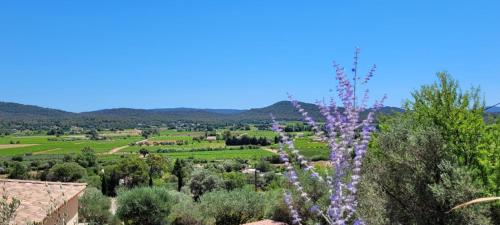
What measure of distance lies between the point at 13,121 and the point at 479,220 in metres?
161

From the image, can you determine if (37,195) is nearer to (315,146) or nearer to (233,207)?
(233,207)

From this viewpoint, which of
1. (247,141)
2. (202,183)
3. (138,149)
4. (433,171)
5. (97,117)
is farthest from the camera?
(97,117)

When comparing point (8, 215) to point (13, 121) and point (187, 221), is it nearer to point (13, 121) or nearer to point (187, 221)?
point (187, 221)

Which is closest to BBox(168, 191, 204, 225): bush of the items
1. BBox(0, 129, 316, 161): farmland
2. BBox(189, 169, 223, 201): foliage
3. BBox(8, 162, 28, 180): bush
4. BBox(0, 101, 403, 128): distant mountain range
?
BBox(189, 169, 223, 201): foliage

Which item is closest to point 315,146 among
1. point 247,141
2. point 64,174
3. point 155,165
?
point 64,174

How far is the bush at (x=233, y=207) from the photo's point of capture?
22734 mm

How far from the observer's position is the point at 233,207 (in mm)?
22688

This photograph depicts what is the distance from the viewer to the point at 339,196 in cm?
312

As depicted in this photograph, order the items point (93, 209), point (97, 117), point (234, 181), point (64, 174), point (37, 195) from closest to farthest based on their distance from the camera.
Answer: point (37, 195) → point (93, 209) → point (234, 181) → point (64, 174) → point (97, 117)

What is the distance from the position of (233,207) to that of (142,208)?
16.7 ft

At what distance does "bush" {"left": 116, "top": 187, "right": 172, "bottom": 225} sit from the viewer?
2458 cm

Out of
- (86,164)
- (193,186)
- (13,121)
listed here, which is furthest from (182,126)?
(193,186)

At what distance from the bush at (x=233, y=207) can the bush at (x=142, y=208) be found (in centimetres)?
266

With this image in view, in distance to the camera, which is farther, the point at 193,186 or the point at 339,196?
the point at 193,186
